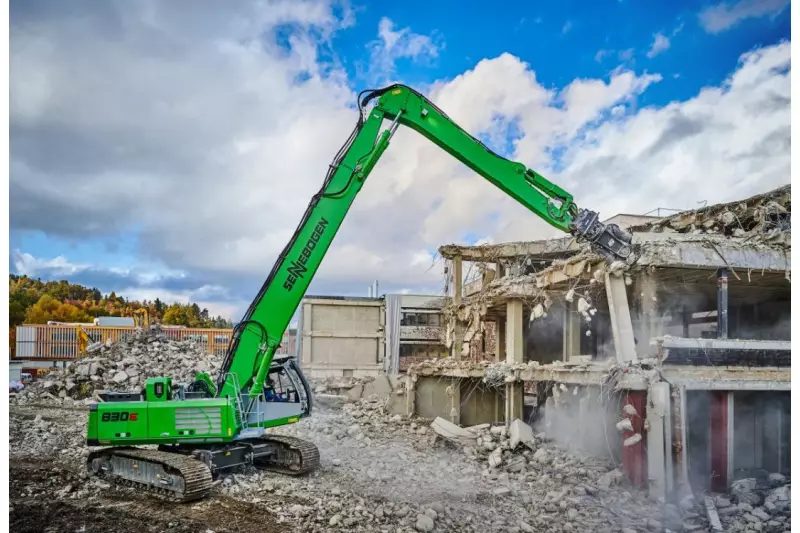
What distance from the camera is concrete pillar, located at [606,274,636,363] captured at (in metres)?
8.14

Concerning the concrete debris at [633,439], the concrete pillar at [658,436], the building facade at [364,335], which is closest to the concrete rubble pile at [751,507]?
the concrete pillar at [658,436]

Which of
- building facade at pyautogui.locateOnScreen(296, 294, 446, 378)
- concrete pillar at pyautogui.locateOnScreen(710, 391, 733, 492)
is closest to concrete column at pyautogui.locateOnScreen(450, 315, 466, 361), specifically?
building facade at pyautogui.locateOnScreen(296, 294, 446, 378)

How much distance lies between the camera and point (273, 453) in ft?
26.6

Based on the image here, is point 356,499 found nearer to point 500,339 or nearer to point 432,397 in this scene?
point 432,397

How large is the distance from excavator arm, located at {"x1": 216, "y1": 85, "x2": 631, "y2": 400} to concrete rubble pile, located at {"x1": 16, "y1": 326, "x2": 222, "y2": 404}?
28.1ft

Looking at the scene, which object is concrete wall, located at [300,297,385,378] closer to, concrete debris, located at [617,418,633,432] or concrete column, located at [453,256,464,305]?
concrete column, located at [453,256,464,305]

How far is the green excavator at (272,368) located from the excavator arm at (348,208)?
12mm

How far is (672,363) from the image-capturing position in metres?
7.57

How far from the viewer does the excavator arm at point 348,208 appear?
730cm

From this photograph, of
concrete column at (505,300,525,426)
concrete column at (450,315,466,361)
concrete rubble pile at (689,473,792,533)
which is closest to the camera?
concrete rubble pile at (689,473,792,533)

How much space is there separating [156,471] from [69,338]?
13670 millimetres

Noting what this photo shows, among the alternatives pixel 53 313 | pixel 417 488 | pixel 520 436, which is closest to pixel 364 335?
pixel 53 313

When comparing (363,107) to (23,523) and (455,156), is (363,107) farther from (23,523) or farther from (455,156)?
(23,523)

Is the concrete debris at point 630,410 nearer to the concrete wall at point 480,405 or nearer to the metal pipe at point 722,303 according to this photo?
the metal pipe at point 722,303
